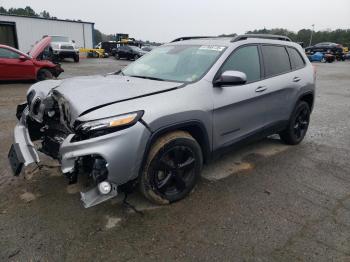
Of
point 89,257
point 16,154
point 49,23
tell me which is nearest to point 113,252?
point 89,257

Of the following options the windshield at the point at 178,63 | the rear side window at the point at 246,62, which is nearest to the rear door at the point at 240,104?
the rear side window at the point at 246,62

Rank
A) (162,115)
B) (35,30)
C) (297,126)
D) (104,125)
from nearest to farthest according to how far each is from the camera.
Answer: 1. (104,125)
2. (162,115)
3. (297,126)
4. (35,30)

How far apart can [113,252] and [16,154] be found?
4.62 ft

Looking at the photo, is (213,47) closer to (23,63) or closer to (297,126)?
(297,126)

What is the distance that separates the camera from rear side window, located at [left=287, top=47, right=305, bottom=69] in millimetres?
4914

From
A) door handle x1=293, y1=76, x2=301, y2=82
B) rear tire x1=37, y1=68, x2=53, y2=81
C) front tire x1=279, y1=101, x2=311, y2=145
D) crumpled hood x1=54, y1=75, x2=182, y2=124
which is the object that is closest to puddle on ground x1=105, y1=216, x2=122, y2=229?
crumpled hood x1=54, y1=75, x2=182, y2=124

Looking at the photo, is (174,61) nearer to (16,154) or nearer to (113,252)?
(16,154)

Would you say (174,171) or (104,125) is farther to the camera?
(174,171)

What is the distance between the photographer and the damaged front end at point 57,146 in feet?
8.79

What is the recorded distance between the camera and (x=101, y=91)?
307 centimetres

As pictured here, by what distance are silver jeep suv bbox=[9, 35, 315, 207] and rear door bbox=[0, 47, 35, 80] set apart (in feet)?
26.3

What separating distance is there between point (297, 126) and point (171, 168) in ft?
9.56

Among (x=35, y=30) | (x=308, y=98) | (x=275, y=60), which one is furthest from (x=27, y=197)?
(x=35, y=30)

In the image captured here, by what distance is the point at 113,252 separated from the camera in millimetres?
2566
